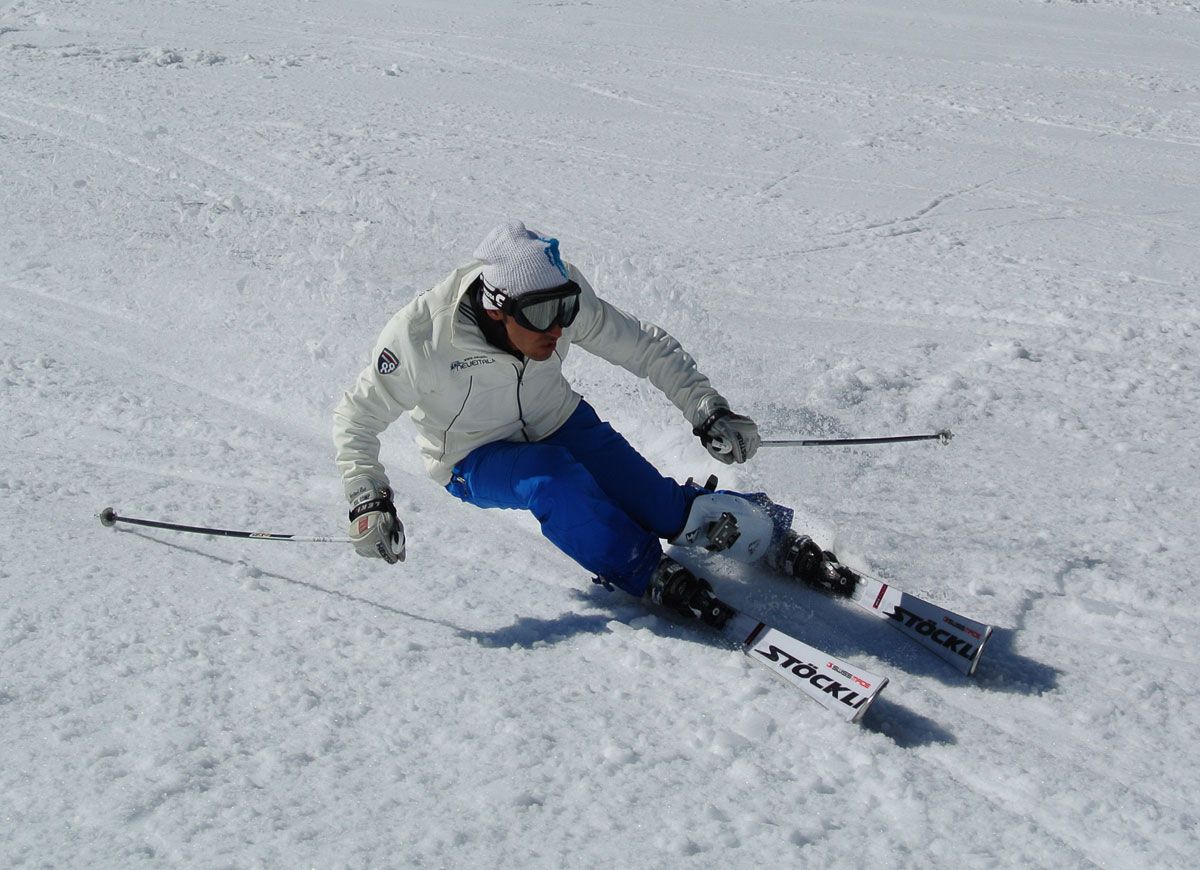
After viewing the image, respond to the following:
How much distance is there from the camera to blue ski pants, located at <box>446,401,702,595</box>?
3709mm

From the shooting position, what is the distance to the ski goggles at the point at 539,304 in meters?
3.66

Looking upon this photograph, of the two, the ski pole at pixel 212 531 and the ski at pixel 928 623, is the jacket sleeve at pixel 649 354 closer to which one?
the ski at pixel 928 623

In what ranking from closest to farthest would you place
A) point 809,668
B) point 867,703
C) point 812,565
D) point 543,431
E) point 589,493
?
point 867,703, point 809,668, point 589,493, point 812,565, point 543,431

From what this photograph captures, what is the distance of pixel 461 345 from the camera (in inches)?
151

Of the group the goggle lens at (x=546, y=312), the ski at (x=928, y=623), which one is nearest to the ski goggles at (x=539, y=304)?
the goggle lens at (x=546, y=312)

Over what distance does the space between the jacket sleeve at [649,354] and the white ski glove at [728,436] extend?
44 millimetres

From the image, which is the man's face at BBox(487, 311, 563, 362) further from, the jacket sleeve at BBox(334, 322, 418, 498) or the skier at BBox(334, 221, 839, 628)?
the jacket sleeve at BBox(334, 322, 418, 498)

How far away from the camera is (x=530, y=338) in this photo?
376cm

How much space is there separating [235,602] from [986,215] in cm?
641

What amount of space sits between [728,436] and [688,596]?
74 centimetres

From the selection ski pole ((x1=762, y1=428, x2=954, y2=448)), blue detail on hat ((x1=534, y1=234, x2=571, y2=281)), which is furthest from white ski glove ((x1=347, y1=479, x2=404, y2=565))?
ski pole ((x1=762, y1=428, x2=954, y2=448))

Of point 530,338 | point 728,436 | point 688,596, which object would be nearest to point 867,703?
point 688,596

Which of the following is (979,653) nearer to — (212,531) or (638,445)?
(638,445)

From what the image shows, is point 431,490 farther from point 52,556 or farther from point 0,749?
point 0,749
